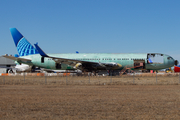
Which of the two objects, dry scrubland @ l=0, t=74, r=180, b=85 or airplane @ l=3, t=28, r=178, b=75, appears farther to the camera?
airplane @ l=3, t=28, r=178, b=75

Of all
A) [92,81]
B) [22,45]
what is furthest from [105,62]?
[22,45]

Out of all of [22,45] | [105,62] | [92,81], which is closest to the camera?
[92,81]

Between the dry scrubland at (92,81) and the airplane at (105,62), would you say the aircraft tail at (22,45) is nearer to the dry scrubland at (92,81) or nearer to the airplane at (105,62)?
the airplane at (105,62)

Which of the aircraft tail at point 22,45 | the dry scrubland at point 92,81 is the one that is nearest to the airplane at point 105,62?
the aircraft tail at point 22,45

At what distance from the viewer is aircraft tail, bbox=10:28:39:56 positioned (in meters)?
42.9

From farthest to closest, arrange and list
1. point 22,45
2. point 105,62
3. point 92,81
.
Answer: point 22,45, point 105,62, point 92,81

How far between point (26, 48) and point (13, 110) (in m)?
34.6

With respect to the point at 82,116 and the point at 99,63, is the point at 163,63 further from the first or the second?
the point at 82,116

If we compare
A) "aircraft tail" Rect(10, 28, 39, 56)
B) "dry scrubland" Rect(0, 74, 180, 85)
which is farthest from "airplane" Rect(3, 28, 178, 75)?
"dry scrubland" Rect(0, 74, 180, 85)

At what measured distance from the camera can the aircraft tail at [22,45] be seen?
42.9 meters

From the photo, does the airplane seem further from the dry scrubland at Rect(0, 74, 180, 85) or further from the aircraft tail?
the dry scrubland at Rect(0, 74, 180, 85)

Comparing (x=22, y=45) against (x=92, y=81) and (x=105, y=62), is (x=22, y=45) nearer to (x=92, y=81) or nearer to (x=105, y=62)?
(x=105, y=62)

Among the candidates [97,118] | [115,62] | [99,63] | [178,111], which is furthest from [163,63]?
[97,118]

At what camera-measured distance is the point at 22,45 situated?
4294 centimetres
